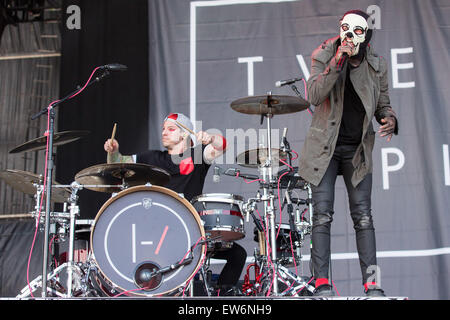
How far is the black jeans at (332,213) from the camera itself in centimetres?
305

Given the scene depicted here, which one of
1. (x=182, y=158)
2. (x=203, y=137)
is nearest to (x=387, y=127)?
(x=203, y=137)

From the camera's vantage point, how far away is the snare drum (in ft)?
13.0

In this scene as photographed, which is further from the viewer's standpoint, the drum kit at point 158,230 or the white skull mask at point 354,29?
the drum kit at point 158,230

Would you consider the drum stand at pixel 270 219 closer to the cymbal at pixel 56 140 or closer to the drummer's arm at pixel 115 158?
the drummer's arm at pixel 115 158

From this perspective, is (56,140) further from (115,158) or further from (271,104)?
(271,104)

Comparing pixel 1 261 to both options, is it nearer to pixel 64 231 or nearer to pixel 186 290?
pixel 64 231

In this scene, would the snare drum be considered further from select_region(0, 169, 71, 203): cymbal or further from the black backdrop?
the black backdrop

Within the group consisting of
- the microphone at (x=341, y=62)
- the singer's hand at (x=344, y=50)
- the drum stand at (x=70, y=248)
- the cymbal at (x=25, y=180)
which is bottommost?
the drum stand at (x=70, y=248)

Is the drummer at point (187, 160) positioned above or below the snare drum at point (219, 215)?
above

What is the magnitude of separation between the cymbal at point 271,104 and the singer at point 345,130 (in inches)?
28.8

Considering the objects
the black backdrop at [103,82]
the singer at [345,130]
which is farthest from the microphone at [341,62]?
the black backdrop at [103,82]

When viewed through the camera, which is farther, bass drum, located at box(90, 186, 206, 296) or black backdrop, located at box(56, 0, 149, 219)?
black backdrop, located at box(56, 0, 149, 219)

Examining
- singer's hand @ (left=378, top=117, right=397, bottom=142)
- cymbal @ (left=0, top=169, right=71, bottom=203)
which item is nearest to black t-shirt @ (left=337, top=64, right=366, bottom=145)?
singer's hand @ (left=378, top=117, right=397, bottom=142)
